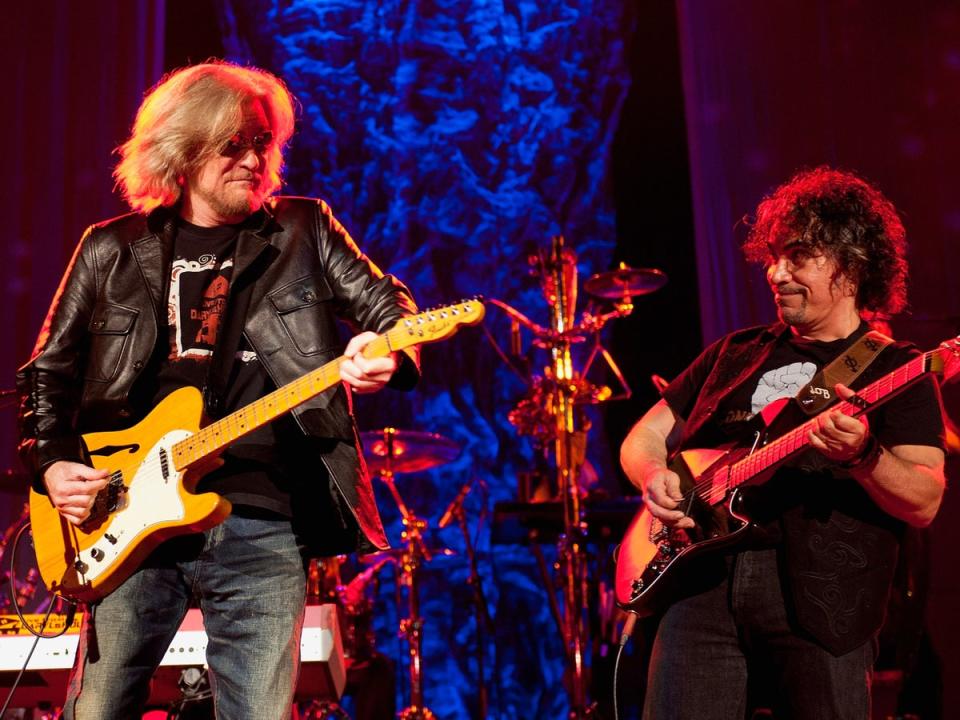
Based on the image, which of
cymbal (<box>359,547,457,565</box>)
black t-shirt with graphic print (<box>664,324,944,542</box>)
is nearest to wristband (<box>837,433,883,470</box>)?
black t-shirt with graphic print (<box>664,324,944,542</box>)

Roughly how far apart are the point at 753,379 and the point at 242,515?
1528mm

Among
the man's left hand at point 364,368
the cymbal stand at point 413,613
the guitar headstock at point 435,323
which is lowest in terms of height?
the cymbal stand at point 413,613

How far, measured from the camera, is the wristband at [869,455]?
246 centimetres

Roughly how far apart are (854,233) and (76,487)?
2298 mm

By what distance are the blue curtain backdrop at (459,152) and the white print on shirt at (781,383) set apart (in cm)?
432

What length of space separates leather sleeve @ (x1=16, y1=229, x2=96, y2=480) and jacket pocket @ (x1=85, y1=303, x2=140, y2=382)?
0.16 ft

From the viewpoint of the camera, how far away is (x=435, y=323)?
232 cm

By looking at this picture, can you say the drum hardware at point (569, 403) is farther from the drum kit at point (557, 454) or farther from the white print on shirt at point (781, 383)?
the white print on shirt at point (781, 383)

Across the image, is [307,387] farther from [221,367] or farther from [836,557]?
[836,557]

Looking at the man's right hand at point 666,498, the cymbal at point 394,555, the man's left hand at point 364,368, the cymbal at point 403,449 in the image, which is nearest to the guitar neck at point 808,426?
the man's right hand at point 666,498

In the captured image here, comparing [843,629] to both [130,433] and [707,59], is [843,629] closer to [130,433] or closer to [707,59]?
[130,433]

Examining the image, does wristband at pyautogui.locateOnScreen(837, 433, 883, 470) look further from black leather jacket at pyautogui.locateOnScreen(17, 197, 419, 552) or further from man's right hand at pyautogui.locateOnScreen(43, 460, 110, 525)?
man's right hand at pyautogui.locateOnScreen(43, 460, 110, 525)

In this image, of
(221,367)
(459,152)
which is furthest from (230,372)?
(459,152)

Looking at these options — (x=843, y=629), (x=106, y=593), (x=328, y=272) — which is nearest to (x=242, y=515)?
(x=106, y=593)
